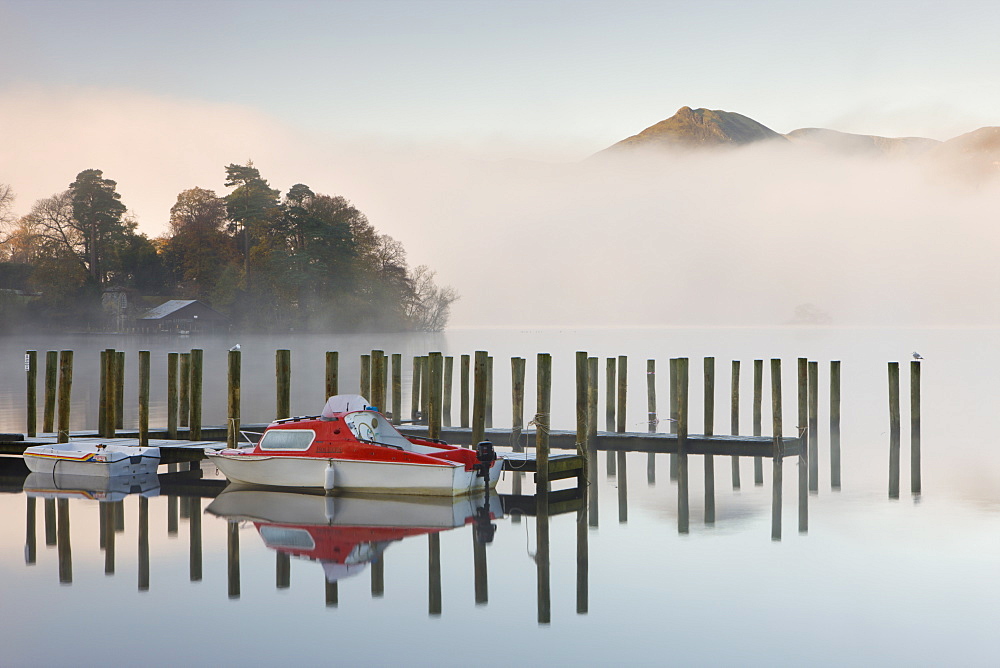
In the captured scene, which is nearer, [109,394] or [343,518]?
[343,518]

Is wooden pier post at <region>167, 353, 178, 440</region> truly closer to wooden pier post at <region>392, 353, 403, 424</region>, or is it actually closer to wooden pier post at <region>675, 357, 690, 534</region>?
wooden pier post at <region>392, 353, 403, 424</region>

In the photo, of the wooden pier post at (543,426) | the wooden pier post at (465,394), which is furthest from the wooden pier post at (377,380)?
the wooden pier post at (465,394)

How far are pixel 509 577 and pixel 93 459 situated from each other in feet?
39.8

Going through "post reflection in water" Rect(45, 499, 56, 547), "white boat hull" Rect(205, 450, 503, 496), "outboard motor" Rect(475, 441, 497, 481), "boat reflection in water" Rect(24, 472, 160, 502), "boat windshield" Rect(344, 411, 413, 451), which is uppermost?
"boat windshield" Rect(344, 411, 413, 451)

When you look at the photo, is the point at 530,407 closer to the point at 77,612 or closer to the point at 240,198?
the point at 77,612

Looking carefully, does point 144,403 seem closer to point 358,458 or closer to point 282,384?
point 282,384

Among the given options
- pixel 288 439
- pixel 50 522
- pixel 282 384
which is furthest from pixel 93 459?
pixel 288 439

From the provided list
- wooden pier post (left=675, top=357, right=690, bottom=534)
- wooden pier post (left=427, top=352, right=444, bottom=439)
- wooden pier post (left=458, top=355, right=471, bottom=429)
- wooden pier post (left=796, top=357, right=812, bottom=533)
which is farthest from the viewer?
wooden pier post (left=458, top=355, right=471, bottom=429)

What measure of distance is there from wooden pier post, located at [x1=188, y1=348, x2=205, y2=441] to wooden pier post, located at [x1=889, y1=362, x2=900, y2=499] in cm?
1686

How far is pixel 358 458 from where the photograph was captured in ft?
69.2

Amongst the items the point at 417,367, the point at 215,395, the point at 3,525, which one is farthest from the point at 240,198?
the point at 3,525

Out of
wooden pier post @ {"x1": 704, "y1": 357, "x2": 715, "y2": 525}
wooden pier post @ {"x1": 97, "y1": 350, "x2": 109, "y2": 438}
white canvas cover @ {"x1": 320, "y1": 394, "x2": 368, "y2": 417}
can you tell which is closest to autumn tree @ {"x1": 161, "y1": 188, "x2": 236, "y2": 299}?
wooden pier post @ {"x1": 97, "y1": 350, "x2": 109, "y2": 438}

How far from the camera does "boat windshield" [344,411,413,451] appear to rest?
21062 mm

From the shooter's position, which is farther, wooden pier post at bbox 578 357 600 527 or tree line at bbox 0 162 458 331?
tree line at bbox 0 162 458 331
